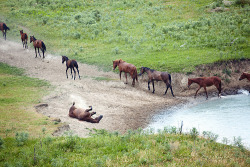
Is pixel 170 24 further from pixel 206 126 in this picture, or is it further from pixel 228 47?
pixel 206 126

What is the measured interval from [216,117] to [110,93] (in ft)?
26.5

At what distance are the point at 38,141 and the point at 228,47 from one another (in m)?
20.5

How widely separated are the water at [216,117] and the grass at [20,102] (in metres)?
6.63

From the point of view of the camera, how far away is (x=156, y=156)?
9.34 metres

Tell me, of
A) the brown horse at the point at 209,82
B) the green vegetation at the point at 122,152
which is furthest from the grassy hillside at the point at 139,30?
the green vegetation at the point at 122,152

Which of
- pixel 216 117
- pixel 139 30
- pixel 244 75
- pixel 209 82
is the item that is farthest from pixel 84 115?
pixel 139 30

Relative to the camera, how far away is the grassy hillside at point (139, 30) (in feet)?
80.5

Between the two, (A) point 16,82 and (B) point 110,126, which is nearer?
(B) point 110,126

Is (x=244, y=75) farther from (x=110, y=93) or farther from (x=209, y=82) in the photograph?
(x=110, y=93)

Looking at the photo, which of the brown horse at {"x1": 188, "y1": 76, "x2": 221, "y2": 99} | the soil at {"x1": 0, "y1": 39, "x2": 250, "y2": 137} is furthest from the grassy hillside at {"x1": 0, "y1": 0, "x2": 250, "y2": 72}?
the brown horse at {"x1": 188, "y1": 76, "x2": 221, "y2": 99}

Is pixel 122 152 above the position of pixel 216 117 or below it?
above

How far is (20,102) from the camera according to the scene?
16.5 meters

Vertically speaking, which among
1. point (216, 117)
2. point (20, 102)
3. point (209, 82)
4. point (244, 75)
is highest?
point (244, 75)

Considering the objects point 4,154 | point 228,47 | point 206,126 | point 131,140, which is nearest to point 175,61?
point 228,47
